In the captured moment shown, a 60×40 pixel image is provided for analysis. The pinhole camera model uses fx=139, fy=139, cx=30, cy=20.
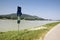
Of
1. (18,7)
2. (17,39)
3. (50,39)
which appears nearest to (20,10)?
(18,7)

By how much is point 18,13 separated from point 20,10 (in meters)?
0.23

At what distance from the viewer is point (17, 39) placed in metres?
8.34

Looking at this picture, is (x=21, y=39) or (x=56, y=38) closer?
(x=56, y=38)

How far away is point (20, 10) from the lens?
8.76 metres

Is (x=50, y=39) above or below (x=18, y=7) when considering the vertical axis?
below

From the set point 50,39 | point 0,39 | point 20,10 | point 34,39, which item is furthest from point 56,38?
point 0,39

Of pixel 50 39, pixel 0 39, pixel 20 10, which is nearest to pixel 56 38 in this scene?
pixel 50 39

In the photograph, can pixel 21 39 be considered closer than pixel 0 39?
Yes

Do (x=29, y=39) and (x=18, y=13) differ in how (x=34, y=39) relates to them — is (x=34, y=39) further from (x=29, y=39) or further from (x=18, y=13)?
(x=18, y=13)

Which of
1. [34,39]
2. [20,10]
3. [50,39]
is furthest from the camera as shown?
[20,10]

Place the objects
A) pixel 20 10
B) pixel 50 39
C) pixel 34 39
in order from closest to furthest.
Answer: pixel 50 39 → pixel 34 39 → pixel 20 10

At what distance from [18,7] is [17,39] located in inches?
78.8

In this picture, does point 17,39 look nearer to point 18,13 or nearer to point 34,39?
point 34,39

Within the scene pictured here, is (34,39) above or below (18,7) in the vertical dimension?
below
